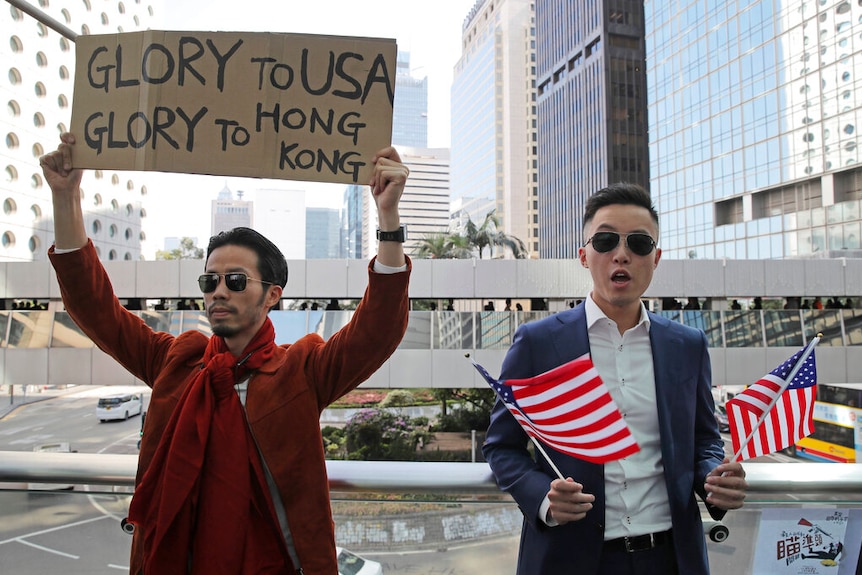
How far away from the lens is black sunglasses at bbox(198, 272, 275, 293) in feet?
6.27

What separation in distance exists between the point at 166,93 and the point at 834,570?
298cm

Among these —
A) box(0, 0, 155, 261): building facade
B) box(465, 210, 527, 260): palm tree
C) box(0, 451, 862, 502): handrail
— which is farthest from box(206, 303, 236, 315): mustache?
box(0, 0, 155, 261): building facade

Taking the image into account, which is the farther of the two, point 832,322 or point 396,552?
point 832,322

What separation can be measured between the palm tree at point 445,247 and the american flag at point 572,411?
32.1 meters

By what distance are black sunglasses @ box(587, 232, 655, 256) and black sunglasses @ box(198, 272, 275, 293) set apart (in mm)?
1093

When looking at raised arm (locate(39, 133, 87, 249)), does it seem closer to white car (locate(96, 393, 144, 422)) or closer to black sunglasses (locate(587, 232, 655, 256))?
black sunglasses (locate(587, 232, 655, 256))

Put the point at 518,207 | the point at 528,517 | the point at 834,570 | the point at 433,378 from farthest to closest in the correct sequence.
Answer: the point at 518,207 < the point at 433,378 < the point at 834,570 < the point at 528,517

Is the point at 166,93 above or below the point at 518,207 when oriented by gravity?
below

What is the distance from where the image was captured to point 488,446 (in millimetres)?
1920

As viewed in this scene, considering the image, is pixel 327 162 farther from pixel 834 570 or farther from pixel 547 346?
pixel 834 570

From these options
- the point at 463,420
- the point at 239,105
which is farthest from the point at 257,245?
the point at 463,420

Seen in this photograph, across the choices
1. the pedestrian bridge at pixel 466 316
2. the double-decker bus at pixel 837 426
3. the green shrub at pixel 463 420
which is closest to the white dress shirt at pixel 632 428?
the pedestrian bridge at pixel 466 316

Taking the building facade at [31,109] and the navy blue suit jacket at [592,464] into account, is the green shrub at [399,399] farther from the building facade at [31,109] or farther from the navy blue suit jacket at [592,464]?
the navy blue suit jacket at [592,464]

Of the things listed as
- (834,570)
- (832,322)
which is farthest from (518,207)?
(834,570)
